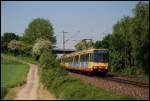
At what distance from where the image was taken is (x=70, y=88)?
2392cm

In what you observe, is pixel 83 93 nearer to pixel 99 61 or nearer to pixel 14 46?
pixel 99 61

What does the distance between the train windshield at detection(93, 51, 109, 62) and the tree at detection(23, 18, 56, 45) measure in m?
88.3

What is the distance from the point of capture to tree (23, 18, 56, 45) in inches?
5404

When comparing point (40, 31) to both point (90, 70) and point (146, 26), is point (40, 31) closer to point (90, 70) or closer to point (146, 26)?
point (90, 70)

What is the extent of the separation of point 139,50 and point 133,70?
39705 mm

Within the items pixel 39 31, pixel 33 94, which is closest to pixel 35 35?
pixel 39 31

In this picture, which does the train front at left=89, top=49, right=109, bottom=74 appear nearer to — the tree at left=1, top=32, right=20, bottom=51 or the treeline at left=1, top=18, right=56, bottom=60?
the treeline at left=1, top=18, right=56, bottom=60

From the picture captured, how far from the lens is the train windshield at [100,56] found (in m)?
48.0

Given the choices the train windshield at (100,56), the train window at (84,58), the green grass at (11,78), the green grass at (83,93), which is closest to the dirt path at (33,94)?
the green grass at (83,93)

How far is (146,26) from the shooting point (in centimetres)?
2064

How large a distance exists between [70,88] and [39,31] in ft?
381

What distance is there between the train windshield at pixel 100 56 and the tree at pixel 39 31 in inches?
3478

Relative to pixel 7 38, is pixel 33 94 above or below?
below

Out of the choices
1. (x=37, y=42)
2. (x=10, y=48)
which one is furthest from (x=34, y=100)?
(x=10, y=48)
